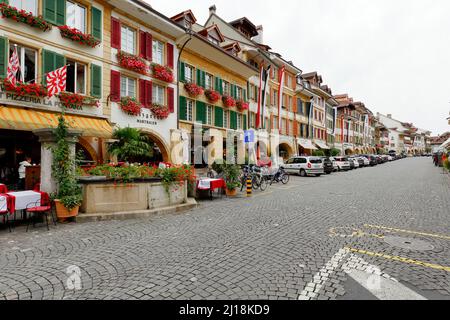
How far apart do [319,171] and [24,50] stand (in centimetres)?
2088

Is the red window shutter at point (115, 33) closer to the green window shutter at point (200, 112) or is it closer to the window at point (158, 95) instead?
the window at point (158, 95)

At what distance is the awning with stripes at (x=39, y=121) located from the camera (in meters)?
10.1

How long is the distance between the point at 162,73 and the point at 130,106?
131 inches

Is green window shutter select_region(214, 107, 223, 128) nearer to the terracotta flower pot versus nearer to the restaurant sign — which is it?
the restaurant sign

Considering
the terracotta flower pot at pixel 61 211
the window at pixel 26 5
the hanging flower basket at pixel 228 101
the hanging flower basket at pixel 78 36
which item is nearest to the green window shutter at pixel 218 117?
the hanging flower basket at pixel 228 101

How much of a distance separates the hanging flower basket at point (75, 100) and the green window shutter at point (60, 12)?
3.37 metres

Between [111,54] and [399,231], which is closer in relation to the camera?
[399,231]

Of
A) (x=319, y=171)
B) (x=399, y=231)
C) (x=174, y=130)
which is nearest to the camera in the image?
(x=399, y=231)

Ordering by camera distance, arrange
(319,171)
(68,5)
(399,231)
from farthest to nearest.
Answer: (319,171) < (68,5) < (399,231)

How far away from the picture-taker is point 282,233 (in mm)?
6027


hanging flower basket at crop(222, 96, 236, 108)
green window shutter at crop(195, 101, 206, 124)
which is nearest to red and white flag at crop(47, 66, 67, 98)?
green window shutter at crop(195, 101, 206, 124)
